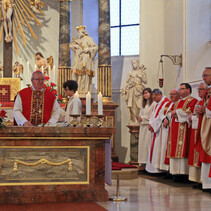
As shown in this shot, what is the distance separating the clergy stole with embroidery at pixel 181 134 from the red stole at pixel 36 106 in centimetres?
265

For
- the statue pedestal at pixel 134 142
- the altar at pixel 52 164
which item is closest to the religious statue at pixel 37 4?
the statue pedestal at pixel 134 142

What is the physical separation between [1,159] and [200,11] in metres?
7.12

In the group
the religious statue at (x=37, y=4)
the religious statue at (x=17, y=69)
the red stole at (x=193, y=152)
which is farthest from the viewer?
the religious statue at (x=37, y=4)

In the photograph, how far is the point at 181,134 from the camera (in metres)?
8.49

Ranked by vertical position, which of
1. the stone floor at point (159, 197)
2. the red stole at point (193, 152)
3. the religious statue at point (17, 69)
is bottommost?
the stone floor at point (159, 197)

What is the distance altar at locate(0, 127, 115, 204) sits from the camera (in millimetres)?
5875

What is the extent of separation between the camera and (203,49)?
11062 mm

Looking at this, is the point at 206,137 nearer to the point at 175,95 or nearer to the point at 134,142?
the point at 175,95

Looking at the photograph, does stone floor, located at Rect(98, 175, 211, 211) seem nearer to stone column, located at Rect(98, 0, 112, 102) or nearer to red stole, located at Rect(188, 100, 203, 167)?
red stole, located at Rect(188, 100, 203, 167)

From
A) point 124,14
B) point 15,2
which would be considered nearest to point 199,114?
point 15,2

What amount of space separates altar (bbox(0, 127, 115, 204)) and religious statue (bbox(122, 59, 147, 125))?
6091 millimetres

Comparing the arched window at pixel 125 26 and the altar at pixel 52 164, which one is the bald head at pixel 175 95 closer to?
the altar at pixel 52 164

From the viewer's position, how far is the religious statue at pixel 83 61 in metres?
12.2

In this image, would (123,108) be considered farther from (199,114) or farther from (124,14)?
(199,114)
